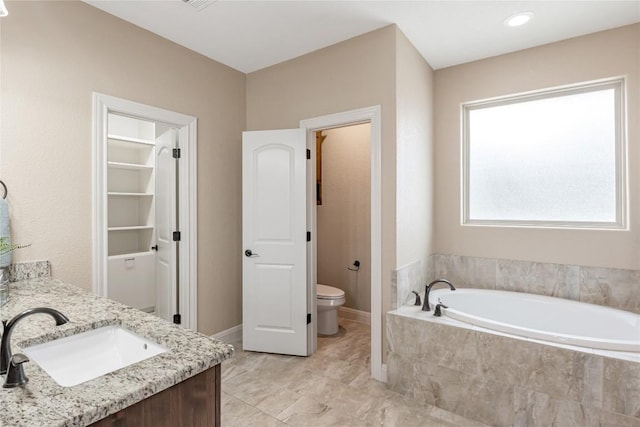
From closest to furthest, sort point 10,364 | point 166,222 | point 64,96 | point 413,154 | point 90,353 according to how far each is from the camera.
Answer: point 10,364 → point 90,353 → point 64,96 → point 413,154 → point 166,222

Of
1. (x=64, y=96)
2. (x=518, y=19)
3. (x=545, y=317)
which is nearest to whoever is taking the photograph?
(x=64, y=96)

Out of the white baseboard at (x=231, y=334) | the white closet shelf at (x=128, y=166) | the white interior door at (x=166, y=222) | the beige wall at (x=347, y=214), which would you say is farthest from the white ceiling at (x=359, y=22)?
the white baseboard at (x=231, y=334)

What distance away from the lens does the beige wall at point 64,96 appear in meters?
1.93

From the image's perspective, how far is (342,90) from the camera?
2734 millimetres

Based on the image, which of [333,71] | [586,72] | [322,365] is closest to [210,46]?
[333,71]

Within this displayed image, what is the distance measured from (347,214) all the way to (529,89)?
212cm

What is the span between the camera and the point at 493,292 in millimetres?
2859

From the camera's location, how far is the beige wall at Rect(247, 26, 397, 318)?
2.49 m

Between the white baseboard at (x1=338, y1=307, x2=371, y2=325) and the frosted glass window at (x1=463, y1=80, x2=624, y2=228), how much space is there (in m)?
1.52

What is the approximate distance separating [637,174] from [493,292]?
1.35 m

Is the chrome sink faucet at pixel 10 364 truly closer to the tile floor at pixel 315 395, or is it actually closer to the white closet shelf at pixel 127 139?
the tile floor at pixel 315 395

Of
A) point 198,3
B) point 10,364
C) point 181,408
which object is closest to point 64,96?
point 198,3

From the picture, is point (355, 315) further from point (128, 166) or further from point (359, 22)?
Answer: point (128, 166)

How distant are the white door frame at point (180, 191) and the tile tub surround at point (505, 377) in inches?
68.3
